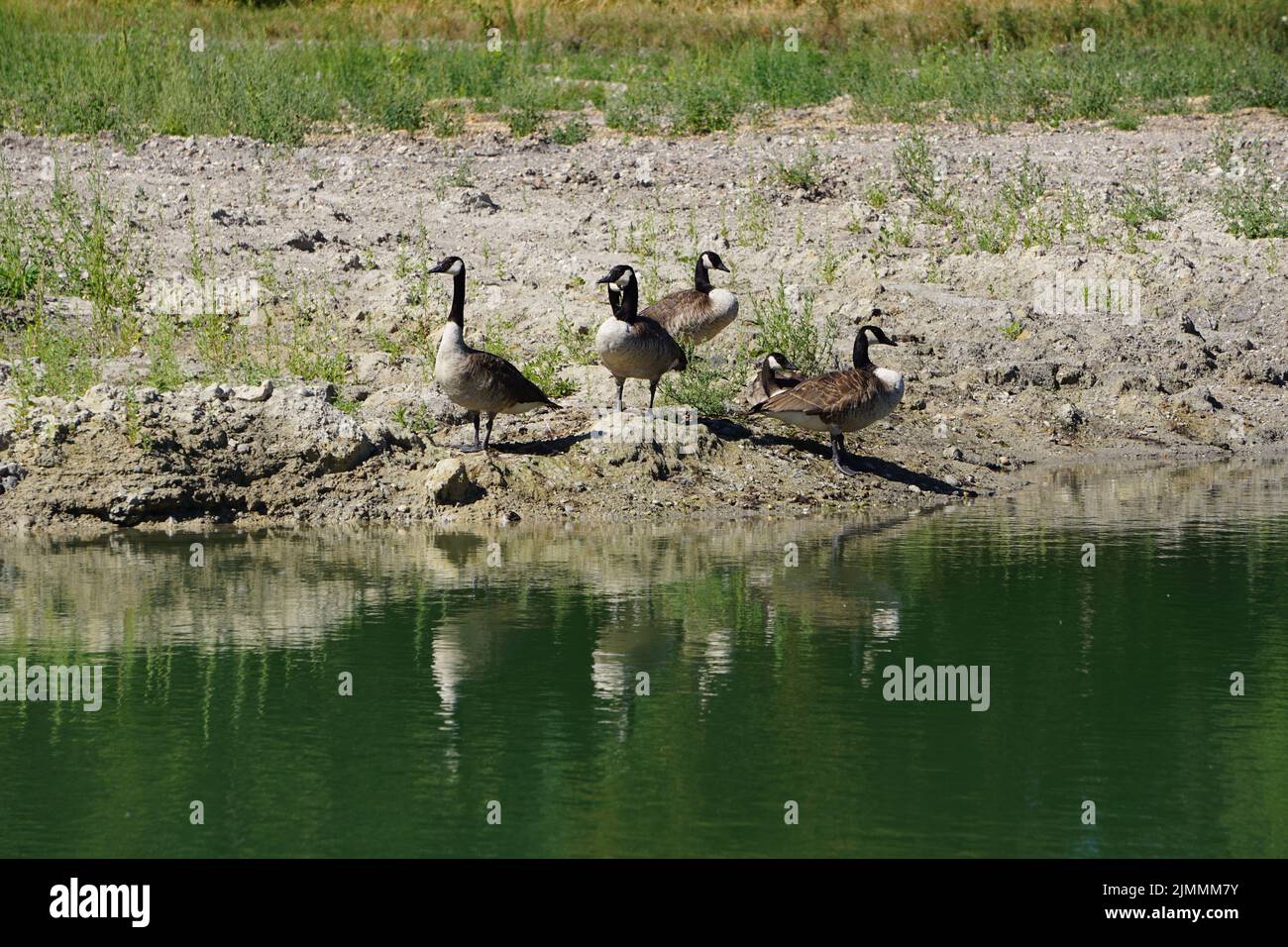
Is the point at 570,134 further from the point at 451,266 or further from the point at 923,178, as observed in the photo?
the point at 451,266

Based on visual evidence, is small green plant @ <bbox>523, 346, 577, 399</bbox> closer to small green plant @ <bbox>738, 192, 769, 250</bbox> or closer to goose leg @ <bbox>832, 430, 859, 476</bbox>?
goose leg @ <bbox>832, 430, 859, 476</bbox>

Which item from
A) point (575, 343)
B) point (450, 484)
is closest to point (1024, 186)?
point (575, 343)

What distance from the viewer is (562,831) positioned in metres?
6.60

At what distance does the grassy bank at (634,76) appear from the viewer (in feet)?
76.5

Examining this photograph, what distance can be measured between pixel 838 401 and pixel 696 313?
2.13 m

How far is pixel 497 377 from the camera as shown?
13055 millimetres

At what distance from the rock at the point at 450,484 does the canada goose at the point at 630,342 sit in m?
1.46

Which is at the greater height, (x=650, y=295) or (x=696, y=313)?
(x=650, y=295)

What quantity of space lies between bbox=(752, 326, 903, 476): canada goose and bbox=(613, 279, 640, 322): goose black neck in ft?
3.92

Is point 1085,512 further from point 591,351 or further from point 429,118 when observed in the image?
point 429,118

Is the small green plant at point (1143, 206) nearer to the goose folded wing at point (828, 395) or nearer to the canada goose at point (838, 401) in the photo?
the canada goose at point (838, 401)

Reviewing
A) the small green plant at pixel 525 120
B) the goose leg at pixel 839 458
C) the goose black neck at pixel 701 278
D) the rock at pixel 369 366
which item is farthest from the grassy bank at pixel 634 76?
the goose leg at pixel 839 458

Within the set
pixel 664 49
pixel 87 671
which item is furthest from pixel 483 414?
pixel 664 49

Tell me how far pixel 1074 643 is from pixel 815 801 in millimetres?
2950
